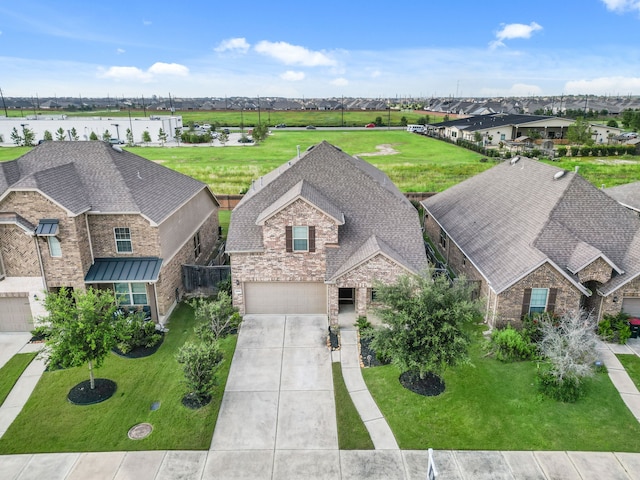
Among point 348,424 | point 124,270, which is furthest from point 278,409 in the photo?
point 124,270

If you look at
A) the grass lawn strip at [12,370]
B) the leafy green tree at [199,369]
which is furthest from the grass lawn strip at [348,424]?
the grass lawn strip at [12,370]

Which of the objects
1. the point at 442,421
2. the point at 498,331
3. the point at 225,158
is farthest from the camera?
the point at 225,158

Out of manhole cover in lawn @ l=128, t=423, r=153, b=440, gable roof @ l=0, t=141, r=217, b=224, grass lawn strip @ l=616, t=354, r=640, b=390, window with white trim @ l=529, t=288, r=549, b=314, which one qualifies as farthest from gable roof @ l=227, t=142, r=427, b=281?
grass lawn strip @ l=616, t=354, r=640, b=390

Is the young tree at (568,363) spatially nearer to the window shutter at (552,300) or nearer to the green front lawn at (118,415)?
the window shutter at (552,300)

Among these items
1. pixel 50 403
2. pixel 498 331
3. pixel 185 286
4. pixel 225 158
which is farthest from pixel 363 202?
pixel 225 158

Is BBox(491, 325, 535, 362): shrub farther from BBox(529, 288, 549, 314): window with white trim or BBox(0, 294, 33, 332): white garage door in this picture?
BBox(0, 294, 33, 332): white garage door

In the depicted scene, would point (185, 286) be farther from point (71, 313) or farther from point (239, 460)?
point (239, 460)
